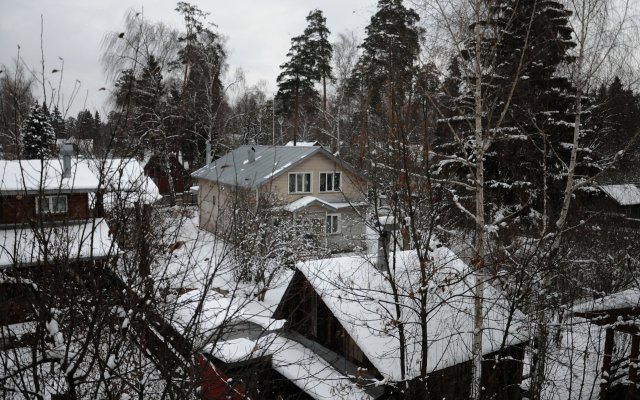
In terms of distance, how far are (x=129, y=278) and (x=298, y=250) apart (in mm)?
14338

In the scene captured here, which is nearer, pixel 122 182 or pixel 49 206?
pixel 122 182

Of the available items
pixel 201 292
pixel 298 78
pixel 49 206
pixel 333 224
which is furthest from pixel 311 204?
pixel 201 292

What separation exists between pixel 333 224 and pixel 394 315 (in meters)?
15.1

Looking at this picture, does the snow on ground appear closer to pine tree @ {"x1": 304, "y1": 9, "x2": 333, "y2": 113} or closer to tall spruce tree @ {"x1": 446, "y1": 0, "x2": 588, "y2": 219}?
tall spruce tree @ {"x1": 446, "y1": 0, "x2": 588, "y2": 219}

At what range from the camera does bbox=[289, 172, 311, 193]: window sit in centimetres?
2402

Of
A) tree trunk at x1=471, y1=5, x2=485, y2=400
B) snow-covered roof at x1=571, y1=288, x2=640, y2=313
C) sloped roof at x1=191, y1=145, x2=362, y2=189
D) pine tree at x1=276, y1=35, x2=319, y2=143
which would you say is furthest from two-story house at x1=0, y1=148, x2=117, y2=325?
pine tree at x1=276, y1=35, x2=319, y2=143

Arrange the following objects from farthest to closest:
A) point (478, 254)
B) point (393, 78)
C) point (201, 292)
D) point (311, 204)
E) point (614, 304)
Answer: point (311, 204) < point (614, 304) < point (478, 254) < point (393, 78) < point (201, 292)

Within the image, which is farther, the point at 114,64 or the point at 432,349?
the point at 114,64

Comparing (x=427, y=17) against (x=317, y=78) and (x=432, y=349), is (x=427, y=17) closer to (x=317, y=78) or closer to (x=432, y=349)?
(x=432, y=349)

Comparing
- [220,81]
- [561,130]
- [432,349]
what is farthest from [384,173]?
[220,81]

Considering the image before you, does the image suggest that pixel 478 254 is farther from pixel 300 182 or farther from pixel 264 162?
pixel 264 162

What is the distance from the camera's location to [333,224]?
24.5 meters

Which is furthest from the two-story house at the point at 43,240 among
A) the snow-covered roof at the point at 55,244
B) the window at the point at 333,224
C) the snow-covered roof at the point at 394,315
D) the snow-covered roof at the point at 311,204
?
the window at the point at 333,224

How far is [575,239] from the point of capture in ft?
43.7
